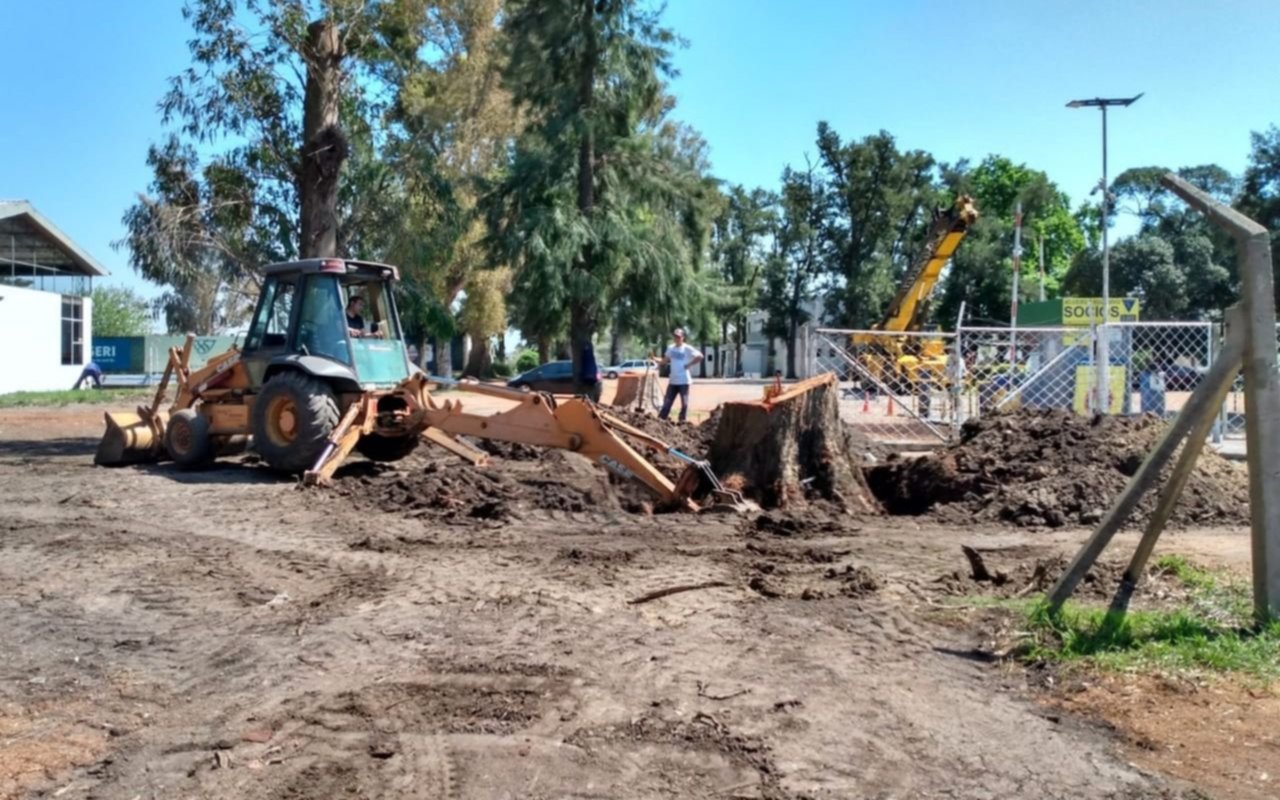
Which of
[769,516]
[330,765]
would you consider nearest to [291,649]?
[330,765]

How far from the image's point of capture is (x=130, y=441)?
13859mm

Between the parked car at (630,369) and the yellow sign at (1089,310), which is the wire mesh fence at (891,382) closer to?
the parked car at (630,369)

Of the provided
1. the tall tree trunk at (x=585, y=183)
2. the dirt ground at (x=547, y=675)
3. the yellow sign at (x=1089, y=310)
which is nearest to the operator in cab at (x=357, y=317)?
the dirt ground at (x=547, y=675)

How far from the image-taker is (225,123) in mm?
18391

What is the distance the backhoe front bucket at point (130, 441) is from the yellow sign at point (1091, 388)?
42.0 ft

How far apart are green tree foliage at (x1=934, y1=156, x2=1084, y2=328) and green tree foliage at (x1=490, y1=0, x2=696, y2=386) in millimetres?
37447

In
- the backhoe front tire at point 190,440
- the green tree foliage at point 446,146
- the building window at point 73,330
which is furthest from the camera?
the building window at point 73,330

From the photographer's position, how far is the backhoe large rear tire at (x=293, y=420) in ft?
39.3

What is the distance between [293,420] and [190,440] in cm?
180

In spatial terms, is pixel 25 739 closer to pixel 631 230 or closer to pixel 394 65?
pixel 394 65

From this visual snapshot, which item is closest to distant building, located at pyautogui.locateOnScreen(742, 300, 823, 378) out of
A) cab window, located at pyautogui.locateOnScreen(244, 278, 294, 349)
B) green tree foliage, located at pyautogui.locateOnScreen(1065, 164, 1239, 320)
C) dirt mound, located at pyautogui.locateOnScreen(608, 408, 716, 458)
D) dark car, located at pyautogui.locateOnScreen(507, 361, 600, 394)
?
green tree foliage, located at pyautogui.locateOnScreen(1065, 164, 1239, 320)

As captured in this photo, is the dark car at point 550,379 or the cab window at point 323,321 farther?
the dark car at point 550,379

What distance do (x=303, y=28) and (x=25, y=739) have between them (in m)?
15.7

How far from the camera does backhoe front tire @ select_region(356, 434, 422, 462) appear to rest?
13.2 metres
